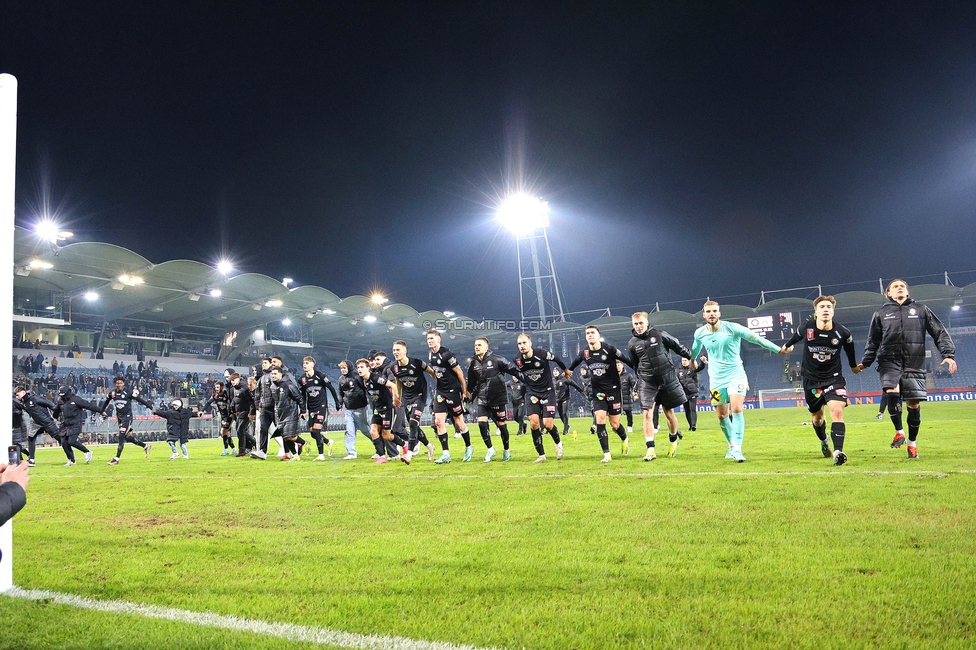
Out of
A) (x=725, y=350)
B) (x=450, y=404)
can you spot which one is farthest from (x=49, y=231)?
(x=725, y=350)

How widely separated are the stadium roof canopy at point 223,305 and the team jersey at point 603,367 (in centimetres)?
2793

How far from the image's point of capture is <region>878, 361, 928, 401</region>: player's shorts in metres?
9.09

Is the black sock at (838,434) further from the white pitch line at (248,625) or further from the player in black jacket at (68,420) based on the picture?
the player in black jacket at (68,420)

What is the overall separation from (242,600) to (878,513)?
4679mm

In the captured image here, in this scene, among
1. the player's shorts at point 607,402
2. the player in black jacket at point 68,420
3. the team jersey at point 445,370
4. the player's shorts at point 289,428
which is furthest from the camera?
the player in black jacket at point 68,420

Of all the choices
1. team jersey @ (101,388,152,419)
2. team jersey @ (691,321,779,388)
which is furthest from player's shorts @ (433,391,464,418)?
team jersey @ (101,388,152,419)

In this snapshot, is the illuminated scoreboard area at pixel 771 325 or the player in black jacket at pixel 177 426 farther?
the illuminated scoreboard area at pixel 771 325

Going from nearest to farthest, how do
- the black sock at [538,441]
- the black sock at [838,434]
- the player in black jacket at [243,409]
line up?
the black sock at [838,434] → the black sock at [538,441] → the player in black jacket at [243,409]

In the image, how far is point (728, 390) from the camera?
34.3ft

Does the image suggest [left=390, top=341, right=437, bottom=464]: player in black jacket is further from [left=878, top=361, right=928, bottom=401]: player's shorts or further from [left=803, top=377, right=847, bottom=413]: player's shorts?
[left=878, top=361, right=928, bottom=401]: player's shorts

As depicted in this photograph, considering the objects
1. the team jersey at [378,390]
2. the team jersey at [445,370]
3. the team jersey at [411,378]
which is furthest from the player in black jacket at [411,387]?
the team jersey at [378,390]

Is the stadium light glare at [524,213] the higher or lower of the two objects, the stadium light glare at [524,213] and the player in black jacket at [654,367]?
the higher

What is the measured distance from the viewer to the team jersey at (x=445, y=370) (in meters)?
12.6

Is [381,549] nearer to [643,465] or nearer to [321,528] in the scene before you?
[321,528]
